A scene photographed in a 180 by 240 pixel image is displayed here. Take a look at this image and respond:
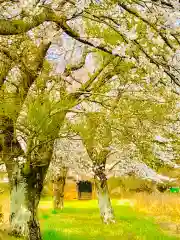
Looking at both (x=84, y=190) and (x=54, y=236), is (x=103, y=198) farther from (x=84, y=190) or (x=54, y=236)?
(x=84, y=190)

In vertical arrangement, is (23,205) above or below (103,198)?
below

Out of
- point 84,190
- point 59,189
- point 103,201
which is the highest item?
point 84,190

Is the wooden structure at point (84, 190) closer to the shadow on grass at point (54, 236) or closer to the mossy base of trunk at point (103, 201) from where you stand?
the mossy base of trunk at point (103, 201)

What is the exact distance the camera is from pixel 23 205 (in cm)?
1374

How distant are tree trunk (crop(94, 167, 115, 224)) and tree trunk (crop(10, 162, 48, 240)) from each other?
10.2 meters

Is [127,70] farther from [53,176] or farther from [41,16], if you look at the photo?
[53,176]

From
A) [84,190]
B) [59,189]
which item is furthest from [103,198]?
[84,190]

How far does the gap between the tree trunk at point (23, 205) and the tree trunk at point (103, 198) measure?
33.5ft

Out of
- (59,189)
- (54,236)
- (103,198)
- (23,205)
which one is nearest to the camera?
(23,205)

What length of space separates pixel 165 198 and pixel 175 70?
2662 cm

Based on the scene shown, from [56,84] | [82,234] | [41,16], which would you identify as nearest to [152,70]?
[41,16]

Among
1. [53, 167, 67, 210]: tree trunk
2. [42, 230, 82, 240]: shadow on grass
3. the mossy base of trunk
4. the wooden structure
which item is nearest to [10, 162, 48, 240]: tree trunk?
[42, 230, 82, 240]: shadow on grass

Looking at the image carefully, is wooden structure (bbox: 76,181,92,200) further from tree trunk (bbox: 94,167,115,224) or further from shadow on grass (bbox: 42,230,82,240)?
shadow on grass (bbox: 42,230,82,240)

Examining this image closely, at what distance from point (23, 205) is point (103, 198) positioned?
11216mm
